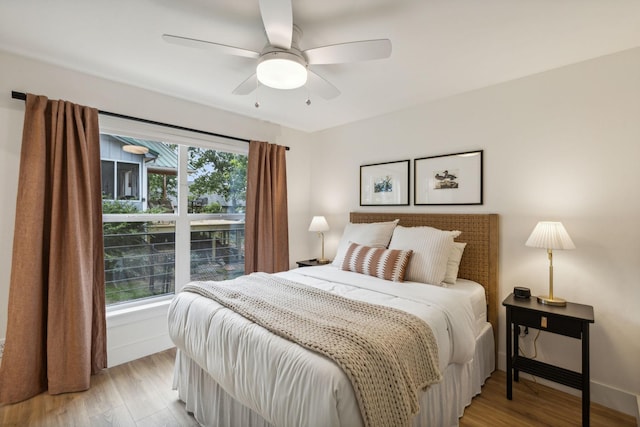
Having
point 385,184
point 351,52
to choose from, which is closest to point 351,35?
point 351,52

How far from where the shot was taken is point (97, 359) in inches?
94.6

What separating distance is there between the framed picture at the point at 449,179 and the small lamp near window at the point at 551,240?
2.11 feet

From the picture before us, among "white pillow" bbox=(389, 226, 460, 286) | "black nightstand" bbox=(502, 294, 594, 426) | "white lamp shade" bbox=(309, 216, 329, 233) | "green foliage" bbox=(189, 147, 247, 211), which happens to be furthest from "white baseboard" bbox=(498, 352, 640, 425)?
"green foliage" bbox=(189, 147, 247, 211)

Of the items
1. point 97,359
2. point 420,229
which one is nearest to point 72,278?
point 97,359

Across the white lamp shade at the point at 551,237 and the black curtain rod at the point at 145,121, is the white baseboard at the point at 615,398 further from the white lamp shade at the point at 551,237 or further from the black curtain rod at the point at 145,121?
the black curtain rod at the point at 145,121

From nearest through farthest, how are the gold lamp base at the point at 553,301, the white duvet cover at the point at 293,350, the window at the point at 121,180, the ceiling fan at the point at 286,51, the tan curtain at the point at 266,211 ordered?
1. the white duvet cover at the point at 293,350
2. the ceiling fan at the point at 286,51
3. the gold lamp base at the point at 553,301
4. the window at the point at 121,180
5. the tan curtain at the point at 266,211

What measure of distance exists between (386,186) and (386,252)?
106 cm

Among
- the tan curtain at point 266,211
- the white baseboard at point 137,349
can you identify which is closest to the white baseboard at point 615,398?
the tan curtain at point 266,211

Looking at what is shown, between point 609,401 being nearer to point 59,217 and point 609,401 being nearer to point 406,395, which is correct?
point 406,395

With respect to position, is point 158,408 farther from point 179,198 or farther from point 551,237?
point 551,237

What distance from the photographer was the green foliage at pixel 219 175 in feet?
10.7

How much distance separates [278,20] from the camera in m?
1.44

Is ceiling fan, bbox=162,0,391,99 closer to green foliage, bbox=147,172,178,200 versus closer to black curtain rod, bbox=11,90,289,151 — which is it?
black curtain rod, bbox=11,90,289,151

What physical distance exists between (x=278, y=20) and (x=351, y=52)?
44 cm
